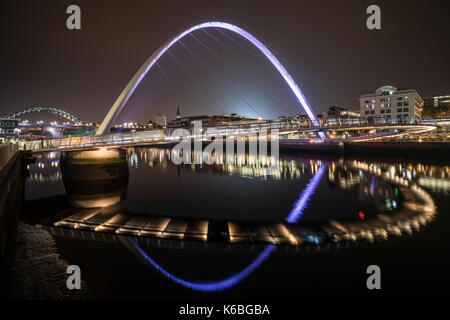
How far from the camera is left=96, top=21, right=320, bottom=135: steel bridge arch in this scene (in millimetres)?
18422

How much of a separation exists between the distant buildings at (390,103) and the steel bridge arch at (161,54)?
44.8 m

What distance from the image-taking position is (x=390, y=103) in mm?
71250

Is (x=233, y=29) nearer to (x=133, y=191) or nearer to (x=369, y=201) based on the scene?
(x=133, y=191)

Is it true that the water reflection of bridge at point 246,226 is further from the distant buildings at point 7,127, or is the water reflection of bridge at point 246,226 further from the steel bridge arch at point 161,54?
the distant buildings at point 7,127

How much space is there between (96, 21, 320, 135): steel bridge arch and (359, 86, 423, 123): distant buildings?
44791 mm

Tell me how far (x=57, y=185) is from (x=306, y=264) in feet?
62.5

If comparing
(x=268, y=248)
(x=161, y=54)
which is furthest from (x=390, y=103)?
(x=268, y=248)

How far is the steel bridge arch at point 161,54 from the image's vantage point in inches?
725

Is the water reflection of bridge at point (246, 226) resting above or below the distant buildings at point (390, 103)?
below

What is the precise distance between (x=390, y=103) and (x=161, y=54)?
72.9m

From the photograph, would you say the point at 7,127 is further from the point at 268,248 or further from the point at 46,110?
the point at 268,248

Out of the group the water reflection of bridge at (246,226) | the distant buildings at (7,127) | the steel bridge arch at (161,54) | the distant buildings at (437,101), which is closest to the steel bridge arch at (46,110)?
the distant buildings at (7,127)

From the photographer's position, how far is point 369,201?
1374 cm

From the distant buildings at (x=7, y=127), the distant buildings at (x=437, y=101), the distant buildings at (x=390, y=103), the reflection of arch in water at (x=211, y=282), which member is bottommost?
the reflection of arch in water at (x=211, y=282)
